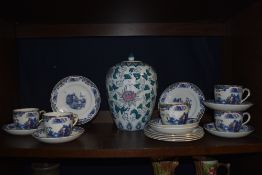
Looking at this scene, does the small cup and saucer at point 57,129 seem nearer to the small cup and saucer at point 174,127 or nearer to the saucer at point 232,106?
the small cup and saucer at point 174,127

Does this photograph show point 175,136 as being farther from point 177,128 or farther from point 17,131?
point 17,131

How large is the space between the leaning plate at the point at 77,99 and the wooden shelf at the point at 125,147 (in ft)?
0.49

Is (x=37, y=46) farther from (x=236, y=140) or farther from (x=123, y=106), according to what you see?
(x=236, y=140)

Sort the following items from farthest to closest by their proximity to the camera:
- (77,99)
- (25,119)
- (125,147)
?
(77,99) < (25,119) < (125,147)

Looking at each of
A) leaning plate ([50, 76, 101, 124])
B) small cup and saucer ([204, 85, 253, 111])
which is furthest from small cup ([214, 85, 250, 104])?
leaning plate ([50, 76, 101, 124])

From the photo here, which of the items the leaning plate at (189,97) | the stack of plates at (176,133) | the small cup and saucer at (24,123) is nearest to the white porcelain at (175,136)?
the stack of plates at (176,133)

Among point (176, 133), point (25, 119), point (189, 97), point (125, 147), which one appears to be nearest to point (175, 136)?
point (176, 133)

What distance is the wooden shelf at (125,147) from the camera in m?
0.63

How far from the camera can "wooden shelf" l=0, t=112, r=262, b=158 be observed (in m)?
0.63

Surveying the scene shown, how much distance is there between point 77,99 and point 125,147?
272 mm

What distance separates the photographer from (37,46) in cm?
99

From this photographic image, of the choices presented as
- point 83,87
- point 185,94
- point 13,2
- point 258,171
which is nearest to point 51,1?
point 13,2

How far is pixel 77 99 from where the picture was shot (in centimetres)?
86

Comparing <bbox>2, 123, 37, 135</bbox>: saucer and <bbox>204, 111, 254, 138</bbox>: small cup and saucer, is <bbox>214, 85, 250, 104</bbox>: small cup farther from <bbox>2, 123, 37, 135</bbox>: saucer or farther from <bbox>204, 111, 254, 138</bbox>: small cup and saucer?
<bbox>2, 123, 37, 135</bbox>: saucer
